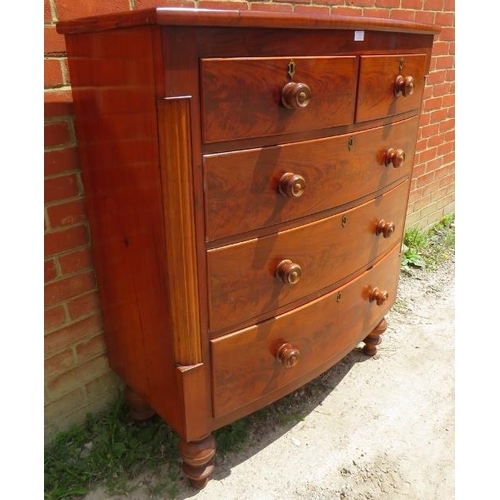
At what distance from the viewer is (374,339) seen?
87.8 inches

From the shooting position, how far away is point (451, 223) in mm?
3881

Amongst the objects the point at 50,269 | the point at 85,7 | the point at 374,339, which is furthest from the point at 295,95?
the point at 374,339

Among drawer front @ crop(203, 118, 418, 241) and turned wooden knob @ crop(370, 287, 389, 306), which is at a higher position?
drawer front @ crop(203, 118, 418, 241)

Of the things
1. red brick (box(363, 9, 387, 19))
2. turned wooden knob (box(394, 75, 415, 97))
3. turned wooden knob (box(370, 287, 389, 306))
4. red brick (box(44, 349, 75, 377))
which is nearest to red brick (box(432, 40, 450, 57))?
red brick (box(363, 9, 387, 19))

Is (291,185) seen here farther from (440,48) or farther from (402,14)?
(440,48)

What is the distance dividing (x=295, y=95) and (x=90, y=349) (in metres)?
1.18

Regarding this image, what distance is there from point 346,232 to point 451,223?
268cm

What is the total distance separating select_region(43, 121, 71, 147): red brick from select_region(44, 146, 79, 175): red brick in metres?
0.03

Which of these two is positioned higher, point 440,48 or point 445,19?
point 445,19

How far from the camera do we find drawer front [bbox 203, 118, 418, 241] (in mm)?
1167

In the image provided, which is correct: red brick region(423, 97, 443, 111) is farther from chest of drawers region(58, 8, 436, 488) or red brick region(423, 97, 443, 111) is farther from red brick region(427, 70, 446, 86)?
chest of drawers region(58, 8, 436, 488)

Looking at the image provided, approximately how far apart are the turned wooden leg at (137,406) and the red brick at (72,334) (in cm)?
27

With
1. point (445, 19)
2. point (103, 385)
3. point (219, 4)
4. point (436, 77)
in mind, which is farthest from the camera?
point (436, 77)

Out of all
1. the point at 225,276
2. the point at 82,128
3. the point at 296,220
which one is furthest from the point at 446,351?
the point at 82,128
